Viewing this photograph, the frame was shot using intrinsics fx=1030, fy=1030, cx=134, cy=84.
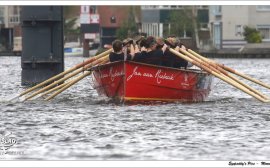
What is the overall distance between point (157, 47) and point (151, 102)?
170 centimetres

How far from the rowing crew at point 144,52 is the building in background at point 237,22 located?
239 feet

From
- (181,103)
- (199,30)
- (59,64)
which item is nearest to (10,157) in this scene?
(181,103)

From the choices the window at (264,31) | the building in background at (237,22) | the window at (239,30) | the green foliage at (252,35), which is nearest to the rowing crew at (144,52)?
the green foliage at (252,35)

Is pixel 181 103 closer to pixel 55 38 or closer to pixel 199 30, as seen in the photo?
pixel 55 38

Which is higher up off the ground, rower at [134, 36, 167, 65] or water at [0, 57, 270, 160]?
rower at [134, 36, 167, 65]

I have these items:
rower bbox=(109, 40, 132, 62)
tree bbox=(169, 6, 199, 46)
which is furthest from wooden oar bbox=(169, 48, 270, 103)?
tree bbox=(169, 6, 199, 46)

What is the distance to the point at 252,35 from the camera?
100688 millimetres

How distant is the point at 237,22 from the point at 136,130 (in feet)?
269

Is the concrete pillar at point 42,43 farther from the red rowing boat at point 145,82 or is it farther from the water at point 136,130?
the red rowing boat at point 145,82

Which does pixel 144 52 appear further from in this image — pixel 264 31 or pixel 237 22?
pixel 264 31

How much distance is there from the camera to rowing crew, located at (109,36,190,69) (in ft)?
98.6

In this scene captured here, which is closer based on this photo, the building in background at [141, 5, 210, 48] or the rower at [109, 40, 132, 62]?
the rower at [109, 40, 132, 62]

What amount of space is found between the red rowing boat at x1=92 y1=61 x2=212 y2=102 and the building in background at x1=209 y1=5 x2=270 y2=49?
72.0 metres
